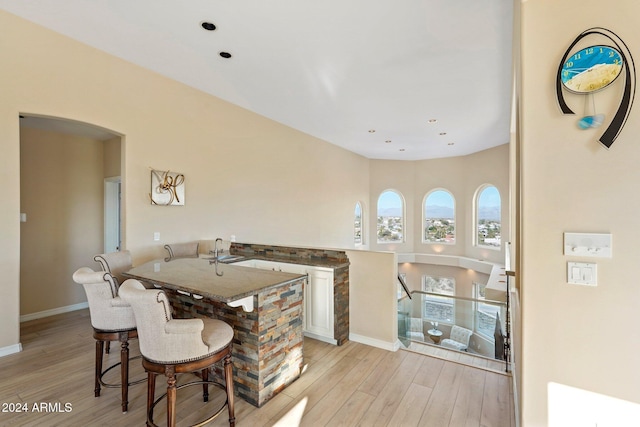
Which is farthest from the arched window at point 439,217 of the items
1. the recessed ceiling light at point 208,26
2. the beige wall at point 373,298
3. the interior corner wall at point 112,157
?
the interior corner wall at point 112,157

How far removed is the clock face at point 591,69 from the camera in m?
1.28

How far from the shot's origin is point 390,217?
9719 mm

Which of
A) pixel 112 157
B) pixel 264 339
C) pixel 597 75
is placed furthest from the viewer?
pixel 112 157

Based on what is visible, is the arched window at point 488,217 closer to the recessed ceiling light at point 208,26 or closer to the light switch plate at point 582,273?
the light switch plate at point 582,273

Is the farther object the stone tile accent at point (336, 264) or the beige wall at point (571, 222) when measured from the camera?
the stone tile accent at point (336, 264)

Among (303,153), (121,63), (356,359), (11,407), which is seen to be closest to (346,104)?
(303,153)

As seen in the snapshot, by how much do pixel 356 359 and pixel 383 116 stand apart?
416 centimetres

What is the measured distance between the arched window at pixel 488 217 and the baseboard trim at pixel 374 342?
6114 millimetres

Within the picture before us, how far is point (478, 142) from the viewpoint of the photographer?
7152 millimetres

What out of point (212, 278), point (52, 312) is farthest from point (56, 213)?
point (212, 278)

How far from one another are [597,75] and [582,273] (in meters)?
0.91

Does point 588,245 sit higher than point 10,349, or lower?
higher

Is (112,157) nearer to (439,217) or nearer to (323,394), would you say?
(323,394)

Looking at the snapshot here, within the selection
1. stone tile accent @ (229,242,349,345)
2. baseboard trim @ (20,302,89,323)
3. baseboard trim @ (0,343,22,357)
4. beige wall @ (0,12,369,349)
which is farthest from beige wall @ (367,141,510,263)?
baseboard trim @ (0,343,22,357)
